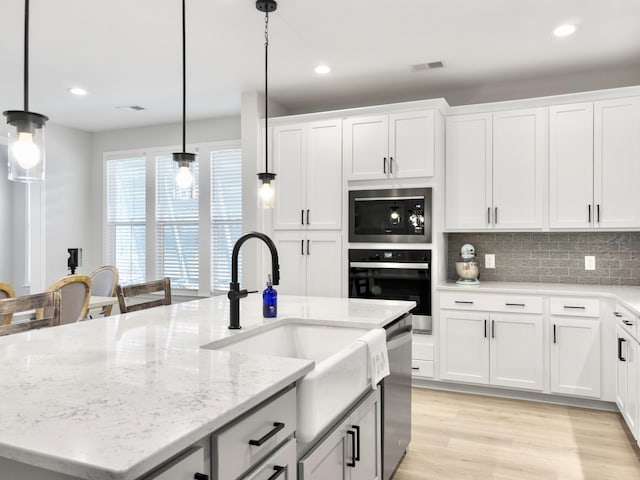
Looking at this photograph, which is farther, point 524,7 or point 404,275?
point 404,275

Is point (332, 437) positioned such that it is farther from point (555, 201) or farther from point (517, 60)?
point (517, 60)

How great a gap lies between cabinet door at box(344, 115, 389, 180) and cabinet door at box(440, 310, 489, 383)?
138 centimetres

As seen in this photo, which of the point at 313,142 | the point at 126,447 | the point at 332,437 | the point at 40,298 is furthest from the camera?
the point at 313,142

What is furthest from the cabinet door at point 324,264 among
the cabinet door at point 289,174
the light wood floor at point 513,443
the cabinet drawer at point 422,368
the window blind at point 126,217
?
the window blind at point 126,217

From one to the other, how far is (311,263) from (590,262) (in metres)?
2.44

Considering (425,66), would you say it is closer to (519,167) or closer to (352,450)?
(519,167)

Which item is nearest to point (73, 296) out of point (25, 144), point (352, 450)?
point (25, 144)

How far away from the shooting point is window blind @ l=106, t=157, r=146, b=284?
20.5 ft

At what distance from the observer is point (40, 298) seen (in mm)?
2213

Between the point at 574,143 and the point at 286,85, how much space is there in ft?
8.39

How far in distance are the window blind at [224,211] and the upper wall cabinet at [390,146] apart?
1870mm

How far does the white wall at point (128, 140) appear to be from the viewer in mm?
5750

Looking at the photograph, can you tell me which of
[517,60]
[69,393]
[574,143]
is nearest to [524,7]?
[517,60]

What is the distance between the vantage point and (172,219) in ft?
19.9
